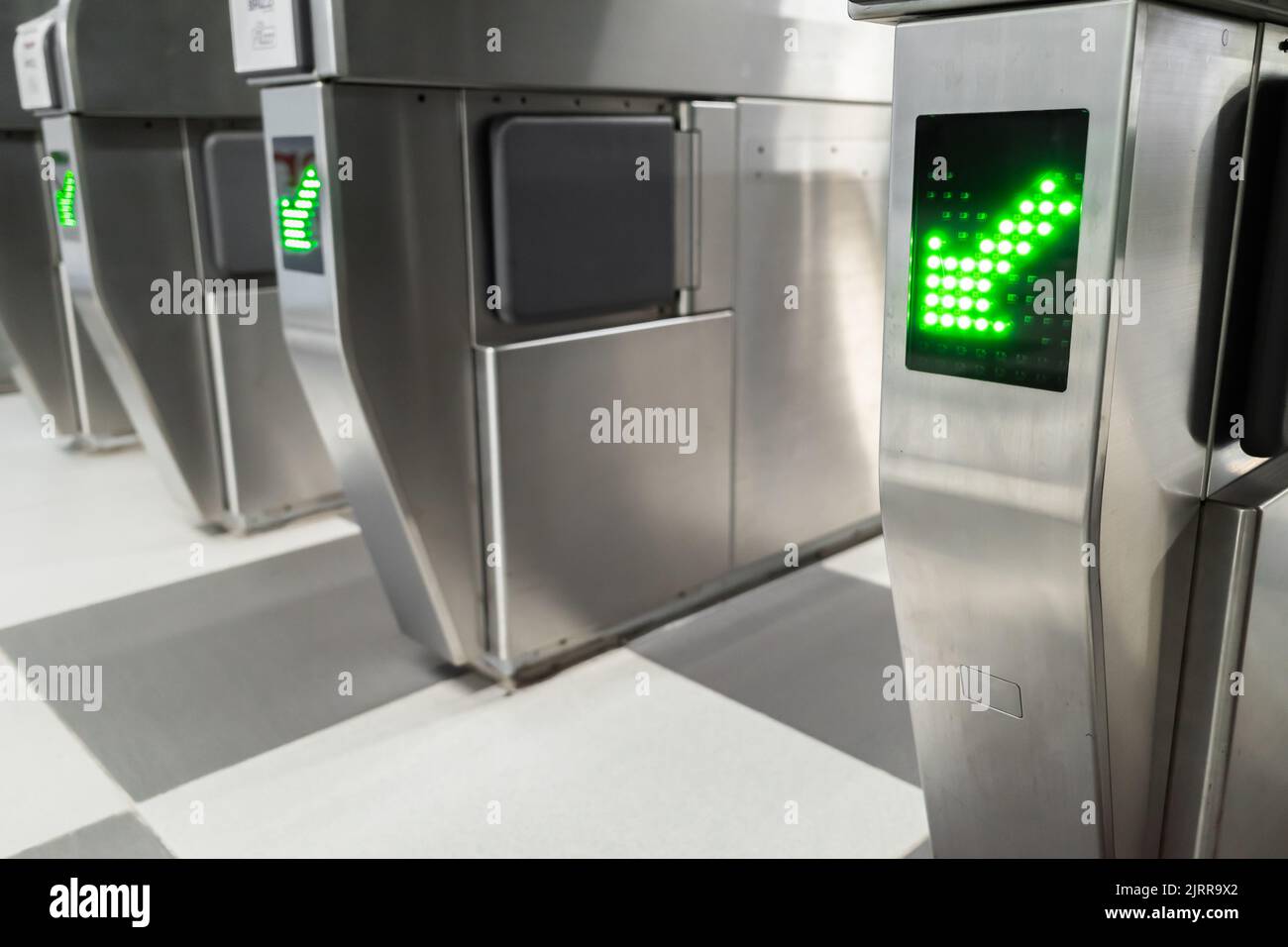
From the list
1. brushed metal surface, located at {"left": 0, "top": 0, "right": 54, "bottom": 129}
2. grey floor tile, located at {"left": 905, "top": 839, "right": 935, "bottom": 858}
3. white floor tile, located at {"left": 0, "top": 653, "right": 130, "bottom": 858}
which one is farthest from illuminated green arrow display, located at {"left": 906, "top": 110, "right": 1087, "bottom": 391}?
brushed metal surface, located at {"left": 0, "top": 0, "right": 54, "bottom": 129}

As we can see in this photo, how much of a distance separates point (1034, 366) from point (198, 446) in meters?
2.75

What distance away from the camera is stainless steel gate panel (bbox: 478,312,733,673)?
226cm

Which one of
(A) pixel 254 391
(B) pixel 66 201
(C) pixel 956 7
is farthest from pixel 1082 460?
(B) pixel 66 201

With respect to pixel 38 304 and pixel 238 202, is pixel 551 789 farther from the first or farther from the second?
pixel 38 304

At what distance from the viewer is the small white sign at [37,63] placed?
115 inches

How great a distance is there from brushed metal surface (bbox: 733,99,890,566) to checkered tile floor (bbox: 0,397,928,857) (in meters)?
0.23

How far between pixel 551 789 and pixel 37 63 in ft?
8.03

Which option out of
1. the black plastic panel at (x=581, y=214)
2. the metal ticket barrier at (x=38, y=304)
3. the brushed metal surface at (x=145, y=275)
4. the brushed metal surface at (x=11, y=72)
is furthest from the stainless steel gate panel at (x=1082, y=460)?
the brushed metal surface at (x=11, y=72)

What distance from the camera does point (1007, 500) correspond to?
126cm

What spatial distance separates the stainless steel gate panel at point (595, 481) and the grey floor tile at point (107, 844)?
775mm

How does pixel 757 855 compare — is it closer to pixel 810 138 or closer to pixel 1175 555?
pixel 1175 555

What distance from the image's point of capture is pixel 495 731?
220 cm

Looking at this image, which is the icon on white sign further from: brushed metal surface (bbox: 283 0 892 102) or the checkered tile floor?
the checkered tile floor

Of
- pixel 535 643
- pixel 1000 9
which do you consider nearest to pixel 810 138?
pixel 535 643
